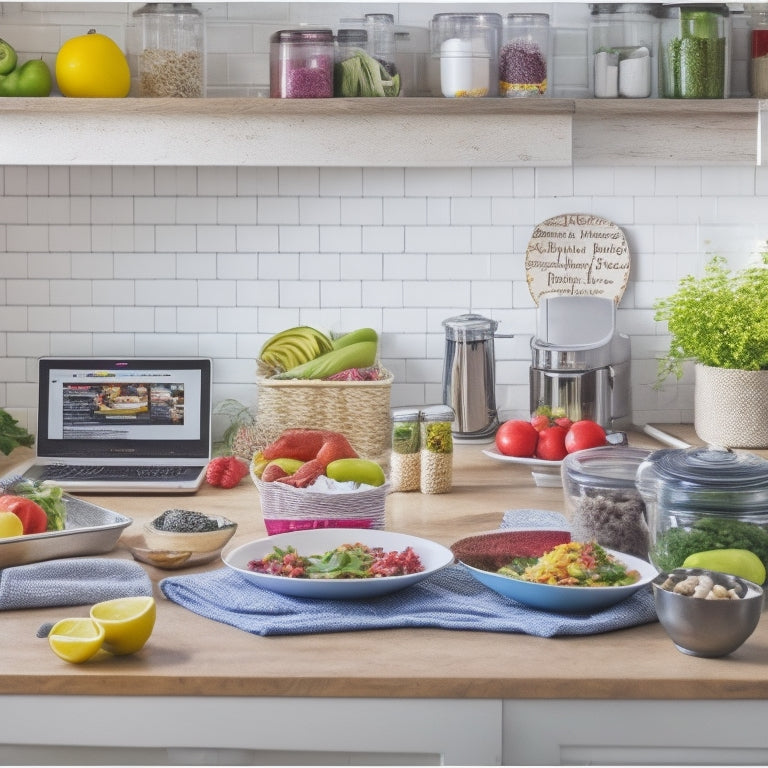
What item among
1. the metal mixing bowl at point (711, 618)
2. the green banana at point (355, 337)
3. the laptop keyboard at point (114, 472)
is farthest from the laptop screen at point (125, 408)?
the metal mixing bowl at point (711, 618)

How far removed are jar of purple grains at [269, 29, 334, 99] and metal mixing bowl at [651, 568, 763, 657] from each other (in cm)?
152

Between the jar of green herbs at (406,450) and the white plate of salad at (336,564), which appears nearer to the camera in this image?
the white plate of salad at (336,564)

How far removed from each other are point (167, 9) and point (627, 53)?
1.12 meters

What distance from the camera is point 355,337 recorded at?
9.43 feet

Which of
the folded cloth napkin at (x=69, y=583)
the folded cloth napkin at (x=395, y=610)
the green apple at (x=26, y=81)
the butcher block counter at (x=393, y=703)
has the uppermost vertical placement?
the green apple at (x=26, y=81)

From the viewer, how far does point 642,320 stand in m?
2.97

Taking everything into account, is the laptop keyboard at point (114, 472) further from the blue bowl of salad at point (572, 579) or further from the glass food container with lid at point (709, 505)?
the glass food container with lid at point (709, 505)

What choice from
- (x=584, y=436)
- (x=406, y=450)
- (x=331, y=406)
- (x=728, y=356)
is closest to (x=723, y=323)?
(x=728, y=356)

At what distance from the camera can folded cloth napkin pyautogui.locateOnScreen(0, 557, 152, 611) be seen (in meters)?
1.64

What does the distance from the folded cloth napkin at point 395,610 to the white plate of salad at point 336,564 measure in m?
0.02

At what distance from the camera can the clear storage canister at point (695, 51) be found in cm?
266

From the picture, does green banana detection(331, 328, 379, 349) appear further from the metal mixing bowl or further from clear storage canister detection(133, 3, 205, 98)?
the metal mixing bowl

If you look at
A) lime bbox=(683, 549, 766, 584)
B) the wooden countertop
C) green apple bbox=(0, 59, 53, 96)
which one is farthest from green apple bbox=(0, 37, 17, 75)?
lime bbox=(683, 549, 766, 584)

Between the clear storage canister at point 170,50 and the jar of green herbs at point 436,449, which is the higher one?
the clear storage canister at point 170,50
